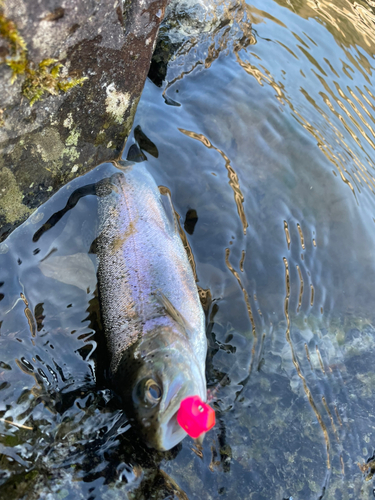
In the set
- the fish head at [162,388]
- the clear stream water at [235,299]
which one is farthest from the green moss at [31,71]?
the fish head at [162,388]

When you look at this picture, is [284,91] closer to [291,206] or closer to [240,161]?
[240,161]

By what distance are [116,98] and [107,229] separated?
1315 millimetres

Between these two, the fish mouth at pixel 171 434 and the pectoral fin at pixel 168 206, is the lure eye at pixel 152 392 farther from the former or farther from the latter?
the pectoral fin at pixel 168 206

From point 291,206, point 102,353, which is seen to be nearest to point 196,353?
point 102,353

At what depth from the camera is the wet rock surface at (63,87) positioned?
9.84 feet

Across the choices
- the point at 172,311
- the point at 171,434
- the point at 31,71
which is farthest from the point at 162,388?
the point at 31,71

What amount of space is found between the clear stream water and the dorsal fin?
20.2 inches

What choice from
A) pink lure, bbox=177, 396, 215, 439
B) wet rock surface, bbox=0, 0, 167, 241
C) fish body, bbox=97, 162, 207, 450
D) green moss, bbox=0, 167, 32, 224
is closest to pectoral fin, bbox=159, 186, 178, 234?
fish body, bbox=97, 162, 207, 450

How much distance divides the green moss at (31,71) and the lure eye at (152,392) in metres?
2.40

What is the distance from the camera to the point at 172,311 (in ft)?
11.5

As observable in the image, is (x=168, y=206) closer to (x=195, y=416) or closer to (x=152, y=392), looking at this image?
(x=152, y=392)

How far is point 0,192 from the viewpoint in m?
3.61

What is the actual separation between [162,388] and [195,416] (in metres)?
0.38

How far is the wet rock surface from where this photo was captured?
9.84 feet
